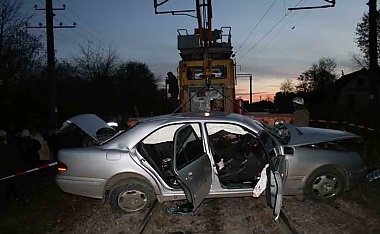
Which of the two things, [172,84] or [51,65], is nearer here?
[172,84]

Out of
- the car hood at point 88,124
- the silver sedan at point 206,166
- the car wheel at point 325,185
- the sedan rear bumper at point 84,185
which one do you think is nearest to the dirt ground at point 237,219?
the car wheel at point 325,185

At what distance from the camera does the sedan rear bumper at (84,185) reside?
7262 millimetres

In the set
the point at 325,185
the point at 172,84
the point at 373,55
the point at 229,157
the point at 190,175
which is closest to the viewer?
the point at 190,175

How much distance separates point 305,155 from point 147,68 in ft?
182

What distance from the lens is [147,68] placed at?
6212 cm

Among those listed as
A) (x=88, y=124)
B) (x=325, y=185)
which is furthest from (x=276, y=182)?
(x=88, y=124)

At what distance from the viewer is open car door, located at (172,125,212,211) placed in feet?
19.9

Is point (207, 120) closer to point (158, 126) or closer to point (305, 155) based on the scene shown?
point (158, 126)

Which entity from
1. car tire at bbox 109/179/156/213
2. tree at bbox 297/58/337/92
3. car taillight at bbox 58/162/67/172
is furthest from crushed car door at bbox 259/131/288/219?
tree at bbox 297/58/337/92

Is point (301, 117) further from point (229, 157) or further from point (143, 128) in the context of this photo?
point (143, 128)

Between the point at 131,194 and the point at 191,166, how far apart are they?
137 cm

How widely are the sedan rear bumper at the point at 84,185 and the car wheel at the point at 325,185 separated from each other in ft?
10.1

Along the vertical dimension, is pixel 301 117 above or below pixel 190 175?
above

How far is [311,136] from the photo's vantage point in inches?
303
